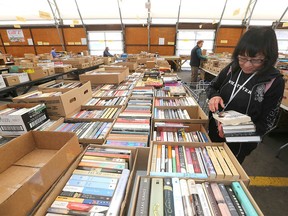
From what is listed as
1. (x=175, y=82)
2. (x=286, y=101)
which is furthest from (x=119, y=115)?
(x=286, y=101)

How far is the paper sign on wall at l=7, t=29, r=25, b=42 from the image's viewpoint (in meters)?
9.40

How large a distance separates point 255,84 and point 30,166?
1.39 meters

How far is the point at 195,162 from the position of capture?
858mm

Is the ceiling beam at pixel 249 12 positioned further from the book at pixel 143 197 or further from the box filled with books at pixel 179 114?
the book at pixel 143 197

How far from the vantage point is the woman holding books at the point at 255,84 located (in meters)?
0.90

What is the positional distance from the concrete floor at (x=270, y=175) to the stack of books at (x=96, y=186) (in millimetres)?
1429

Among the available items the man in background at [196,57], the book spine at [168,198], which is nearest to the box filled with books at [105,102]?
the book spine at [168,198]

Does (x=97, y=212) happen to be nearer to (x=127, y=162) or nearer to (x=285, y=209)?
(x=127, y=162)

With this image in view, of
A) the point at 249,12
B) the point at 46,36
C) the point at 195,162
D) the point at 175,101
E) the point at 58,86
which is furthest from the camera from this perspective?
the point at 46,36

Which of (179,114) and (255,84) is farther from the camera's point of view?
(179,114)

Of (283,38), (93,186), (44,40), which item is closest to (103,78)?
(93,186)

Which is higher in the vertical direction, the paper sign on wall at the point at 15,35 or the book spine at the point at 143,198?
the paper sign on wall at the point at 15,35

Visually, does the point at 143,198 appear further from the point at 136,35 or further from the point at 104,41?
the point at 104,41

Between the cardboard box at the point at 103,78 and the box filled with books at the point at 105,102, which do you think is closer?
the box filled with books at the point at 105,102
